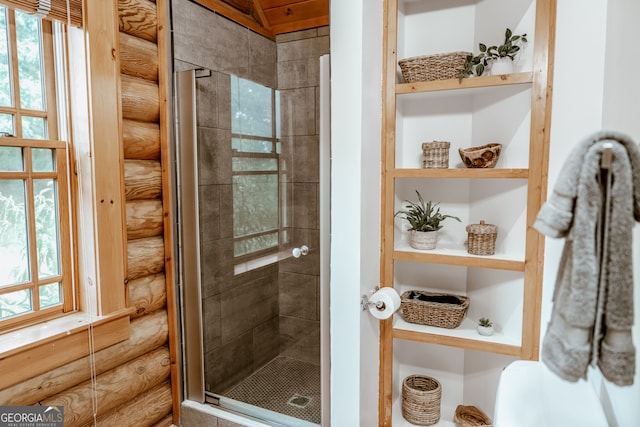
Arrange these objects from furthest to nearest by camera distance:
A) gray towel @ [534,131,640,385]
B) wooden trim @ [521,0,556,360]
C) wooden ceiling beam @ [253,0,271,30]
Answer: wooden ceiling beam @ [253,0,271,30] → wooden trim @ [521,0,556,360] → gray towel @ [534,131,640,385]

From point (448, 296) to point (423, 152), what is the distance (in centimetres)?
73

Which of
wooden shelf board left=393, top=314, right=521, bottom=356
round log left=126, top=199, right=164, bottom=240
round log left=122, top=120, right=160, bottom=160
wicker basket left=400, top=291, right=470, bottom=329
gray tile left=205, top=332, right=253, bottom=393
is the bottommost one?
gray tile left=205, top=332, right=253, bottom=393

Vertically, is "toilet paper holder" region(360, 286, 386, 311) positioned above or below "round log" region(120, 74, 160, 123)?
below

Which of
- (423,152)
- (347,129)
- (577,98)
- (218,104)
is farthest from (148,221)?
(577,98)

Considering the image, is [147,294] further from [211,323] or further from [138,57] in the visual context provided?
[138,57]

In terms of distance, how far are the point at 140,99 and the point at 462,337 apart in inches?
75.5

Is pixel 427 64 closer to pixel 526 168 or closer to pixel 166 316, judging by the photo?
pixel 526 168

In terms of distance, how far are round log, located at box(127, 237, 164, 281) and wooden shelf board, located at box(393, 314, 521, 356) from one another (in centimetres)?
127

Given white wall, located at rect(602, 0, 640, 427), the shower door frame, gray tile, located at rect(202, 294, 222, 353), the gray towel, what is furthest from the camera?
gray tile, located at rect(202, 294, 222, 353)

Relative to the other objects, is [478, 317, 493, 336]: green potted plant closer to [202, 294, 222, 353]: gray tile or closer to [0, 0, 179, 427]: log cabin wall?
[202, 294, 222, 353]: gray tile

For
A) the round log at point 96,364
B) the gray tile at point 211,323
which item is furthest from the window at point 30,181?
the gray tile at point 211,323

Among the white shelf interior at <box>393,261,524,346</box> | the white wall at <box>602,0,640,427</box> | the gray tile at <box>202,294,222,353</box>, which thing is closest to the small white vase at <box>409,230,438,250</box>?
the white shelf interior at <box>393,261,524,346</box>

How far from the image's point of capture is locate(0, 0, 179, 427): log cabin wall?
5.91 feet

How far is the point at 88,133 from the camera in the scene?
1684 mm
